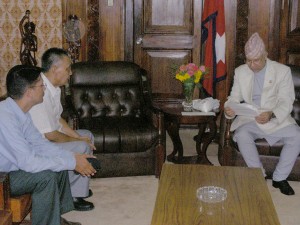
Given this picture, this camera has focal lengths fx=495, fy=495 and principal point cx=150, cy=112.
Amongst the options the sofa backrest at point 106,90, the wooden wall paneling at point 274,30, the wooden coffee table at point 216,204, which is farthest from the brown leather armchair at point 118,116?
the wooden wall paneling at point 274,30

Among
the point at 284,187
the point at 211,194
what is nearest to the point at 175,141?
the point at 284,187

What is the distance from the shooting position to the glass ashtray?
2695 mm

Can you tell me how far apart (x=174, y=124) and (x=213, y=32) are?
1.46 meters

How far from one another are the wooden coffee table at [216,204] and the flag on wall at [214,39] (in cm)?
234

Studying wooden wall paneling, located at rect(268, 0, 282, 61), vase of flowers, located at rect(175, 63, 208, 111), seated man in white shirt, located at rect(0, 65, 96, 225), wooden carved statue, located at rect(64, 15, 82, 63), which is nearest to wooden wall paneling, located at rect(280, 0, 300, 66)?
wooden wall paneling, located at rect(268, 0, 282, 61)

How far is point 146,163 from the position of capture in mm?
4141

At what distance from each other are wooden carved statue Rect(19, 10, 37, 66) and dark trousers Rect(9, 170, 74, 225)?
9.80 ft

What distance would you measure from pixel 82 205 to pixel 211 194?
3.76ft

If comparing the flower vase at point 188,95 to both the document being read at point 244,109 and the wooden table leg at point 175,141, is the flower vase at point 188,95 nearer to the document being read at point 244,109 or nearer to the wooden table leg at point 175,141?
the wooden table leg at point 175,141

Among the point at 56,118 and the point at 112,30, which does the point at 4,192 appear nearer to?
the point at 56,118

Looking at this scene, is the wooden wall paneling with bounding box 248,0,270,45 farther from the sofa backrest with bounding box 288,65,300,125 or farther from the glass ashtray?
the glass ashtray

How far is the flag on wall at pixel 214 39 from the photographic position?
17.6 feet

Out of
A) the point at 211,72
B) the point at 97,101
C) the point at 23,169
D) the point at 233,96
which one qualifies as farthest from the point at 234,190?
the point at 211,72

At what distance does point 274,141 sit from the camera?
12.9 ft
